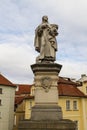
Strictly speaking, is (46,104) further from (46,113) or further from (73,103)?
(73,103)

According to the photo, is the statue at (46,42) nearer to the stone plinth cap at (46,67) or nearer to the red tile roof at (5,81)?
the stone plinth cap at (46,67)

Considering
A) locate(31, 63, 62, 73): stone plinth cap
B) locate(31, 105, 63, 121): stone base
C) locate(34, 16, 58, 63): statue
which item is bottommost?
locate(31, 105, 63, 121): stone base

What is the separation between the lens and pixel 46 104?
38.8ft

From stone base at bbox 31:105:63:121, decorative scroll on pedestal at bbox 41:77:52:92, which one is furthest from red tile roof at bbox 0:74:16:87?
stone base at bbox 31:105:63:121

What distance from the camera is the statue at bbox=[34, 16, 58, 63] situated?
1260 centimetres

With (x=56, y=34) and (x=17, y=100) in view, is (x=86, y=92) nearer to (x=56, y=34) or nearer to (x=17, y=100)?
(x=17, y=100)

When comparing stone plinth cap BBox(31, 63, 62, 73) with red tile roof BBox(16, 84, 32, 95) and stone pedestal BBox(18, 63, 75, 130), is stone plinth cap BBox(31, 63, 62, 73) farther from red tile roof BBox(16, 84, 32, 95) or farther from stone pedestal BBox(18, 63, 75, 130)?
red tile roof BBox(16, 84, 32, 95)

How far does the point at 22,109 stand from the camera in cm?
5650

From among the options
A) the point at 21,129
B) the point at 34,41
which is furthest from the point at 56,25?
the point at 21,129

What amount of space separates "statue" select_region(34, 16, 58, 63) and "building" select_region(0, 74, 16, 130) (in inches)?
1561

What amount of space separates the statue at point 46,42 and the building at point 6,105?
39.6m

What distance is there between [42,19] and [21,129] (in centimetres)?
506

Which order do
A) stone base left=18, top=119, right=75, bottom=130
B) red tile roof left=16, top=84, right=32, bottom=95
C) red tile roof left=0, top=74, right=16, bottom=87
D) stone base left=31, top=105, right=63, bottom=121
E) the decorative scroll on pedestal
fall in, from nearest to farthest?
1. stone base left=18, top=119, right=75, bottom=130
2. stone base left=31, top=105, right=63, bottom=121
3. the decorative scroll on pedestal
4. red tile roof left=0, top=74, right=16, bottom=87
5. red tile roof left=16, top=84, right=32, bottom=95

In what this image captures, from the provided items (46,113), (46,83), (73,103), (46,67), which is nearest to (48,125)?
(46,113)
